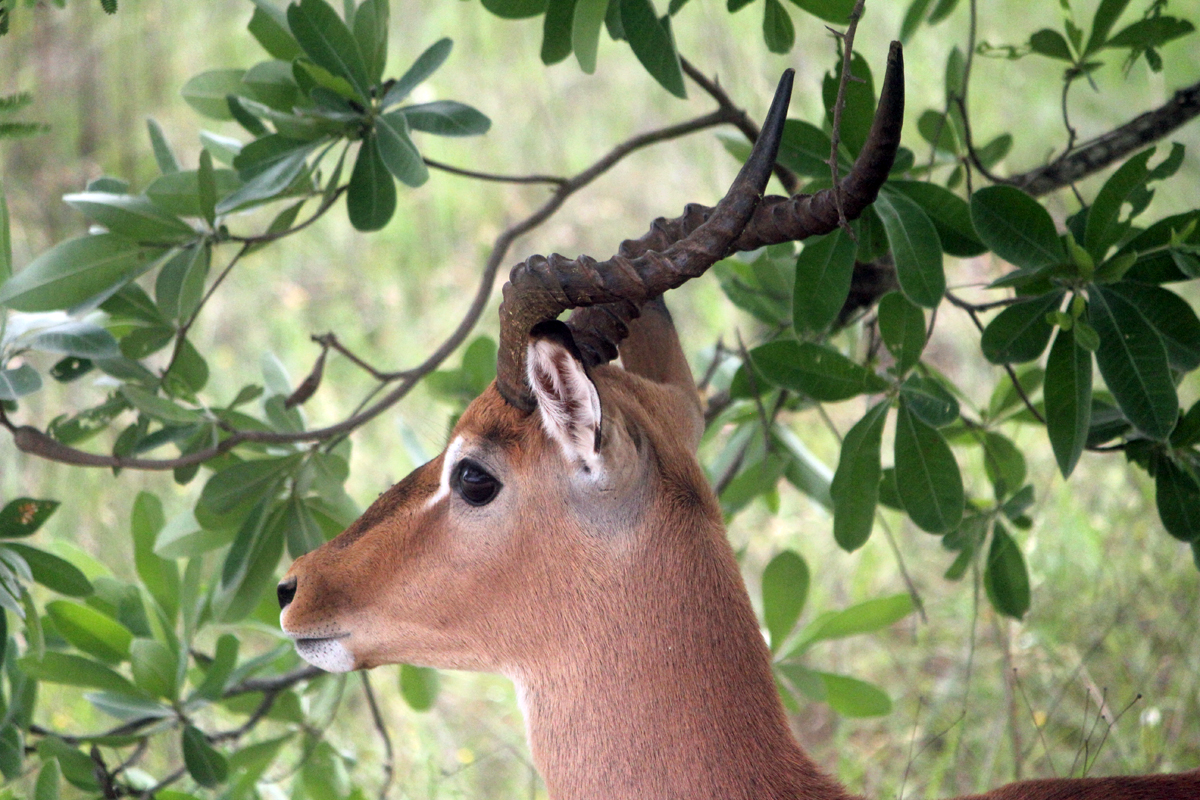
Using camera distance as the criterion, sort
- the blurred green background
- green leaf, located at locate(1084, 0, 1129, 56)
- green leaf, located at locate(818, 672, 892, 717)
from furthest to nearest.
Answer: the blurred green background → green leaf, located at locate(818, 672, 892, 717) → green leaf, located at locate(1084, 0, 1129, 56)

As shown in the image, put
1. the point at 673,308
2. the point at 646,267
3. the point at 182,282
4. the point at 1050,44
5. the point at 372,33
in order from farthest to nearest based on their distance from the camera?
the point at 673,308
the point at 1050,44
the point at 182,282
the point at 372,33
the point at 646,267

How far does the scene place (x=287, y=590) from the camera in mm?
2229

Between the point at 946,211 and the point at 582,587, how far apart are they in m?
1.10

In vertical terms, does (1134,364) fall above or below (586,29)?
below

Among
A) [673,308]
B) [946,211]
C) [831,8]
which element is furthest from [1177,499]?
[673,308]

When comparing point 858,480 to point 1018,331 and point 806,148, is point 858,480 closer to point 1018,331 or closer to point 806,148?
point 1018,331

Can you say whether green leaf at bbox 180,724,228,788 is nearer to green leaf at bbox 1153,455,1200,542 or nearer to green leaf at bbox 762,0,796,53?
green leaf at bbox 762,0,796,53

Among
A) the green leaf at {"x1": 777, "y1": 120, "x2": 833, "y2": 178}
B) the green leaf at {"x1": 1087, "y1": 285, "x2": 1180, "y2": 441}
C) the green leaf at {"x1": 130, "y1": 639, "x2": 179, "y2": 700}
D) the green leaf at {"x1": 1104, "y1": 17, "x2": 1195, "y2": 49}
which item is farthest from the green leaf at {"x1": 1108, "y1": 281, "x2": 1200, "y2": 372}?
the green leaf at {"x1": 130, "y1": 639, "x2": 179, "y2": 700}

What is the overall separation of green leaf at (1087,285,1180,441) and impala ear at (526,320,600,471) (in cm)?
103

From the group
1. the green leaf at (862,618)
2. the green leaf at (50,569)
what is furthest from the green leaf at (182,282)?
the green leaf at (862,618)

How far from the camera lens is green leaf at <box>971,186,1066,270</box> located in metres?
2.11

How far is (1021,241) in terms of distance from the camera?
2117 mm

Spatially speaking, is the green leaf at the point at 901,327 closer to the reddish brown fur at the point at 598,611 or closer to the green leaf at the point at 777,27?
the reddish brown fur at the point at 598,611

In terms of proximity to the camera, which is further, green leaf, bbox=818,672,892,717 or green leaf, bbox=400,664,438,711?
green leaf, bbox=400,664,438,711
